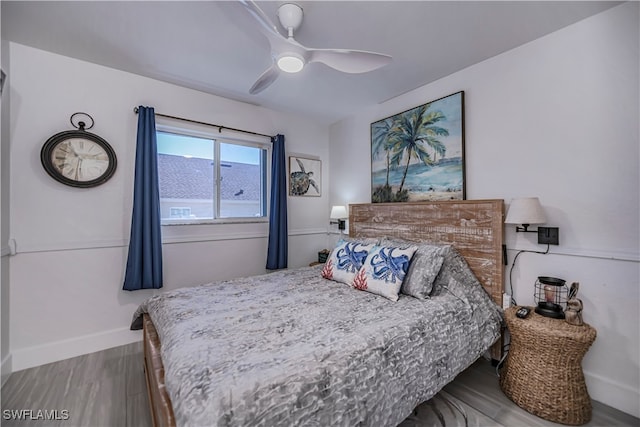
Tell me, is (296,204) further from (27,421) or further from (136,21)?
(27,421)

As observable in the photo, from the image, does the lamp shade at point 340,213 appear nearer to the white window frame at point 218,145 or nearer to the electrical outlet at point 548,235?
the white window frame at point 218,145

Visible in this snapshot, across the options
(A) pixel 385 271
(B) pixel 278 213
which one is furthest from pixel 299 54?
(B) pixel 278 213

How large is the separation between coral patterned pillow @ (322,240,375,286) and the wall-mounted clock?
2190 millimetres

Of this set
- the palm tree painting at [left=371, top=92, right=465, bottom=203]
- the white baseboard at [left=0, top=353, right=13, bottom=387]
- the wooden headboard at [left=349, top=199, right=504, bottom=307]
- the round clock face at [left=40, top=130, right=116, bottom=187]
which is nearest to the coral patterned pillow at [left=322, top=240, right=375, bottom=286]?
the wooden headboard at [left=349, top=199, right=504, bottom=307]

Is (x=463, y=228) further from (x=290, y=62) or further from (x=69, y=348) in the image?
(x=69, y=348)

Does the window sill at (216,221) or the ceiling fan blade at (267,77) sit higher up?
the ceiling fan blade at (267,77)

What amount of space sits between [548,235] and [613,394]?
1.04 meters

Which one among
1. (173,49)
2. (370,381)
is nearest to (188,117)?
(173,49)

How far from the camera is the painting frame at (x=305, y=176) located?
11.9 ft

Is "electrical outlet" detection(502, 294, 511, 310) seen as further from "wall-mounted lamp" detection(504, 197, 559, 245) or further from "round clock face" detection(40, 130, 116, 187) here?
"round clock face" detection(40, 130, 116, 187)

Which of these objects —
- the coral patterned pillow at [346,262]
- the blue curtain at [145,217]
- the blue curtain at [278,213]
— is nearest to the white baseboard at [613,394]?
the coral patterned pillow at [346,262]

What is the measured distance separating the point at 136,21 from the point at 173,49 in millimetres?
322

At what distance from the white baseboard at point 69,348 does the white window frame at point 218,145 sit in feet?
3.61

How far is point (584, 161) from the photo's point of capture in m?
1.82
